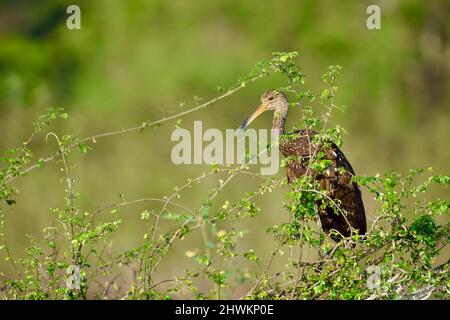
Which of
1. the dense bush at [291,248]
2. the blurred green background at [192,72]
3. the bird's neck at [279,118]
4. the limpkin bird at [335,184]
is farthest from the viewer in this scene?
the blurred green background at [192,72]

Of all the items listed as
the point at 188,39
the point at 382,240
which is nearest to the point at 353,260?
the point at 382,240

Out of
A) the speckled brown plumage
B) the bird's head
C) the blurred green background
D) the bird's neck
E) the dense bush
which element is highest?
the blurred green background

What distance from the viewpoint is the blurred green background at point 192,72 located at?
1275 centimetres

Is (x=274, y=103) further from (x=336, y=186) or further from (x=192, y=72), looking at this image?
(x=192, y=72)

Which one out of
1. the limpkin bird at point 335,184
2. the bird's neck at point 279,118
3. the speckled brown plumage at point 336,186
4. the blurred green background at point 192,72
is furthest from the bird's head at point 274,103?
the blurred green background at point 192,72

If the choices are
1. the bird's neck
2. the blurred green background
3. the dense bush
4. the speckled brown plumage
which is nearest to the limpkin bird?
the speckled brown plumage

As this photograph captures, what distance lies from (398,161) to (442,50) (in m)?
3.00

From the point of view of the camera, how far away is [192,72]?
14.5 meters

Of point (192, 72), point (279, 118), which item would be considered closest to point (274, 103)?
A: point (279, 118)

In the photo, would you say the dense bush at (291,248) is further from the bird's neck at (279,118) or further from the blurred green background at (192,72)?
the blurred green background at (192,72)

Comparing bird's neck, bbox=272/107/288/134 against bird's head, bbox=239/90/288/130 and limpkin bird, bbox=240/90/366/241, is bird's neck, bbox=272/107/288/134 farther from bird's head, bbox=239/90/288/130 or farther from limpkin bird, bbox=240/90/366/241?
limpkin bird, bbox=240/90/366/241

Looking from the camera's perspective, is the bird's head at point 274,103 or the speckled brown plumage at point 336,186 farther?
the bird's head at point 274,103

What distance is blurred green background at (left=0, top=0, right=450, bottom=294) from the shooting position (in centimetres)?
1275

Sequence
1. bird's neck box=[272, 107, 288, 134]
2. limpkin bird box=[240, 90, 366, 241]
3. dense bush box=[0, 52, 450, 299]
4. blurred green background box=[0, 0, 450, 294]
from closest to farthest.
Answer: dense bush box=[0, 52, 450, 299], limpkin bird box=[240, 90, 366, 241], bird's neck box=[272, 107, 288, 134], blurred green background box=[0, 0, 450, 294]
